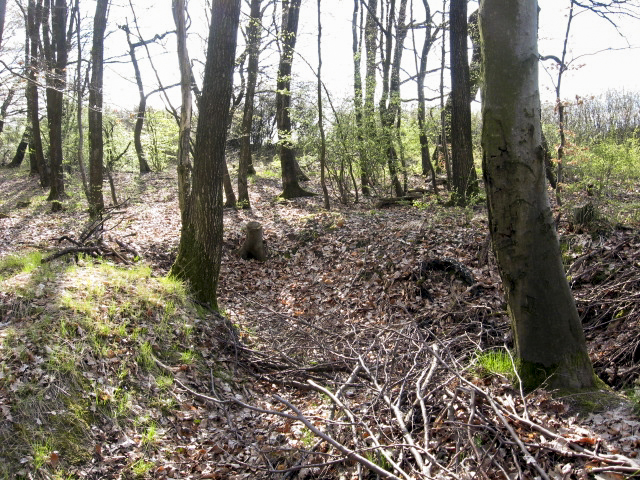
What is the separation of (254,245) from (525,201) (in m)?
7.22

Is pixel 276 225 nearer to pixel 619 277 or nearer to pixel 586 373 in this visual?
pixel 619 277

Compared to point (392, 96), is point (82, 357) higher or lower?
lower

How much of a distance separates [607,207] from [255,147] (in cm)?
2314

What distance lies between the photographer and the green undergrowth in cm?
350

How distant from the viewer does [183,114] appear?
8266 mm

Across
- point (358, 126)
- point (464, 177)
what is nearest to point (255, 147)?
point (358, 126)

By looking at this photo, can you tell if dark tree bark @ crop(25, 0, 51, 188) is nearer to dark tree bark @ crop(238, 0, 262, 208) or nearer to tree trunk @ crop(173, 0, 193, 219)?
dark tree bark @ crop(238, 0, 262, 208)

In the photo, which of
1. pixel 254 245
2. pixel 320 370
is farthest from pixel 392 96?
pixel 320 370

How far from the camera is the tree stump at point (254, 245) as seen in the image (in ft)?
31.8

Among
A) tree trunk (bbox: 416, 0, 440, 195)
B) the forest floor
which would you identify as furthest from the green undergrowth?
tree trunk (bbox: 416, 0, 440, 195)

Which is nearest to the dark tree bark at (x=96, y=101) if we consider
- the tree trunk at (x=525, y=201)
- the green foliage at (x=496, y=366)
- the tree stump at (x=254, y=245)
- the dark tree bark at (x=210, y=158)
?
the tree stump at (x=254, y=245)

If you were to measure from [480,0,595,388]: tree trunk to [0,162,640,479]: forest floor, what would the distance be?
30cm

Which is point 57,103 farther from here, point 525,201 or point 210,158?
point 525,201

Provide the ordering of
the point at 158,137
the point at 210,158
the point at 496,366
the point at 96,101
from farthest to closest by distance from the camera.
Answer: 1. the point at 158,137
2. the point at 96,101
3. the point at 210,158
4. the point at 496,366
